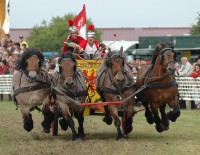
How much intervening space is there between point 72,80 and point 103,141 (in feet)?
4.41

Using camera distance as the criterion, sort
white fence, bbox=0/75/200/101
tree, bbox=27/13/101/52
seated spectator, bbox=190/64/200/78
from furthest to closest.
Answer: tree, bbox=27/13/101/52 → white fence, bbox=0/75/200/101 → seated spectator, bbox=190/64/200/78

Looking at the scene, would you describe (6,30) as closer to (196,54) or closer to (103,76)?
(196,54)

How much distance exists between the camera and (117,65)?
52.4ft

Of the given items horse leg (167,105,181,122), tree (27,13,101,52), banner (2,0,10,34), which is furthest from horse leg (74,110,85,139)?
tree (27,13,101,52)

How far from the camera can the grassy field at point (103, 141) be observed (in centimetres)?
1414

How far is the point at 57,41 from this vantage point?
72688mm

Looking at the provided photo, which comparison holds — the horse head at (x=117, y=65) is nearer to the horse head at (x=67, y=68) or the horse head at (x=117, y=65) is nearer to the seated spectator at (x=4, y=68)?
the horse head at (x=67, y=68)

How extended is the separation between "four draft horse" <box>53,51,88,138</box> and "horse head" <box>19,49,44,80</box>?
17.3 inches

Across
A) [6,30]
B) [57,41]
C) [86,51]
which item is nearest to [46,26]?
[57,41]

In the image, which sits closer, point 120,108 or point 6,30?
point 120,108

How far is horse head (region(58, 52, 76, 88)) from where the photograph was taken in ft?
52.0

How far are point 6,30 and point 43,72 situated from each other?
1895 cm

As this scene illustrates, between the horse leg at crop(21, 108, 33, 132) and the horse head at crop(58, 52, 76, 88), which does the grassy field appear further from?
the horse head at crop(58, 52, 76, 88)

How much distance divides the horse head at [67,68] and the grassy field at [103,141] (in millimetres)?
1190
